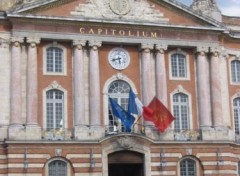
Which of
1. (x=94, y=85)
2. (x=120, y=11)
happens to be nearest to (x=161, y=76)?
(x=94, y=85)

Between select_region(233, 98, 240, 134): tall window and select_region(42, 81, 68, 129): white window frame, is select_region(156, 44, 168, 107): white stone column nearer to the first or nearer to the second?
select_region(233, 98, 240, 134): tall window

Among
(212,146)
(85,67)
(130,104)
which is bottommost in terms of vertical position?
(212,146)

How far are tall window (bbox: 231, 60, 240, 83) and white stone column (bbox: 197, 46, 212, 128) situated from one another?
8.90ft

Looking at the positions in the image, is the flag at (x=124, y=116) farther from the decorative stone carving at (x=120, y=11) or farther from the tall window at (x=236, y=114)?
the tall window at (x=236, y=114)

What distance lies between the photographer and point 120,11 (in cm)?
3653

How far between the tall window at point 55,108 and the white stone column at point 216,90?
10089 millimetres

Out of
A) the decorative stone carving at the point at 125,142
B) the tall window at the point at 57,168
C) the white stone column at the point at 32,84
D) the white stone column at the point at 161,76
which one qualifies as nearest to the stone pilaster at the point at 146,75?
the white stone column at the point at 161,76

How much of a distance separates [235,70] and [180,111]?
5796mm

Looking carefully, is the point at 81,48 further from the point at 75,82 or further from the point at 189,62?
the point at 189,62

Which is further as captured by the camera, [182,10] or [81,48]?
[182,10]

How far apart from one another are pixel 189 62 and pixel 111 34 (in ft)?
19.2

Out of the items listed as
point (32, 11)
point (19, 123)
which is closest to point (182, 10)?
point (32, 11)

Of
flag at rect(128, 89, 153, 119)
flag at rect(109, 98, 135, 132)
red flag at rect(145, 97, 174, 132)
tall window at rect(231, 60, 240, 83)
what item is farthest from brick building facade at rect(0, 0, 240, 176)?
flag at rect(128, 89, 153, 119)

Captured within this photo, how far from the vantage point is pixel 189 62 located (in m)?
38.0
